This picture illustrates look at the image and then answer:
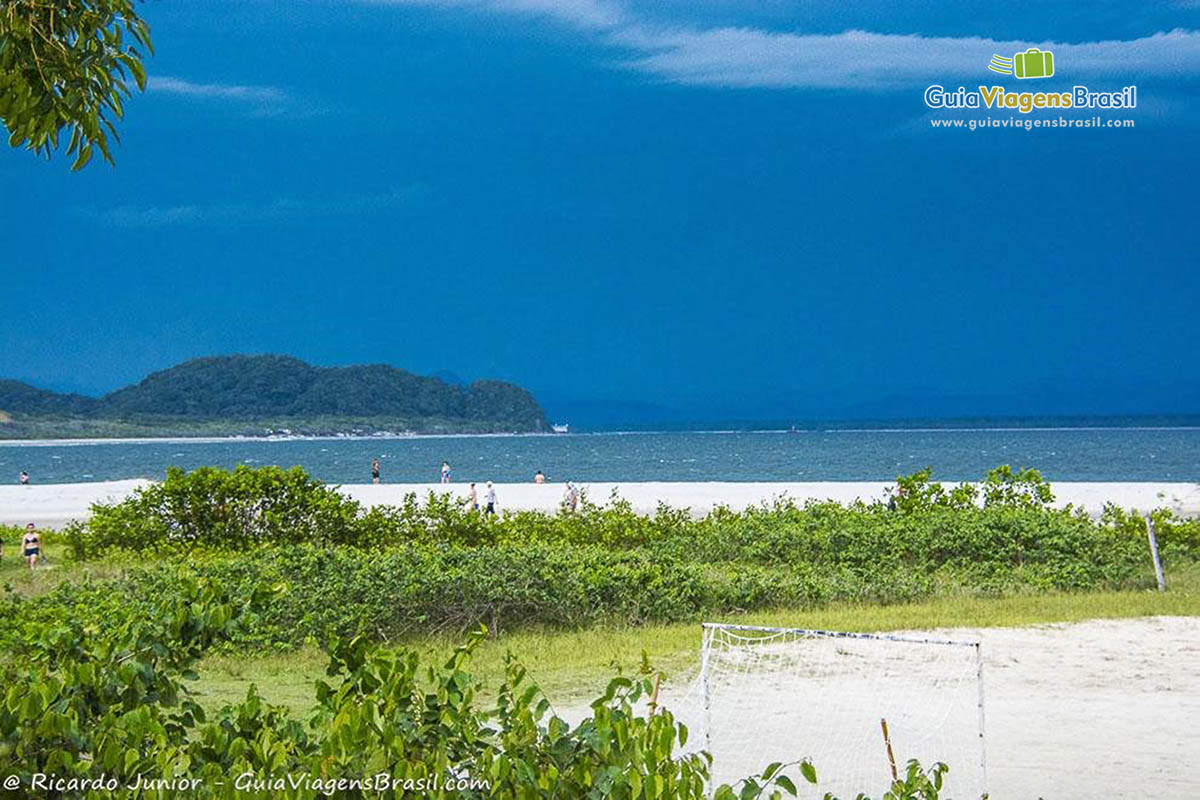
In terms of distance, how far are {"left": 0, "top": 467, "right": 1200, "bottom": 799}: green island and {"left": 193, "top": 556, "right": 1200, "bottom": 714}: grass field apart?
2.2 inches

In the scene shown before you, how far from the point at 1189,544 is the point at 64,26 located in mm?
19710

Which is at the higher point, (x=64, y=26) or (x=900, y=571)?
(x=64, y=26)

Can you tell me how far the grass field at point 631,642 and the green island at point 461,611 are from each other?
0.18ft

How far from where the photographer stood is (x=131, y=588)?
13.3m

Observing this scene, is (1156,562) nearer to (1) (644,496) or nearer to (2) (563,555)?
(2) (563,555)

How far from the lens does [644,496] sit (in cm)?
4541

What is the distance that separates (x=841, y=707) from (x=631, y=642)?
330 cm

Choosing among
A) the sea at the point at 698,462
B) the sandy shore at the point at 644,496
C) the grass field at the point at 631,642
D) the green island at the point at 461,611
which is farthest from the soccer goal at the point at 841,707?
the sea at the point at 698,462

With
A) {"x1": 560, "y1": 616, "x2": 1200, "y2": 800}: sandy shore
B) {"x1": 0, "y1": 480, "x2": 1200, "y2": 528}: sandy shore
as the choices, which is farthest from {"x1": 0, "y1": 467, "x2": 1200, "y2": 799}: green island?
{"x1": 0, "y1": 480, "x2": 1200, "y2": 528}: sandy shore

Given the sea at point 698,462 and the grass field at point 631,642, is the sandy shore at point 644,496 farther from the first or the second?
the sea at point 698,462

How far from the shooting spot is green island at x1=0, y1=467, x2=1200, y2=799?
125 inches

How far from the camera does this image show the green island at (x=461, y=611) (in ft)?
10.4

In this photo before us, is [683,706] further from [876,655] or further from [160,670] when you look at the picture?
[160,670]

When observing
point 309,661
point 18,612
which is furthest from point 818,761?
point 18,612
